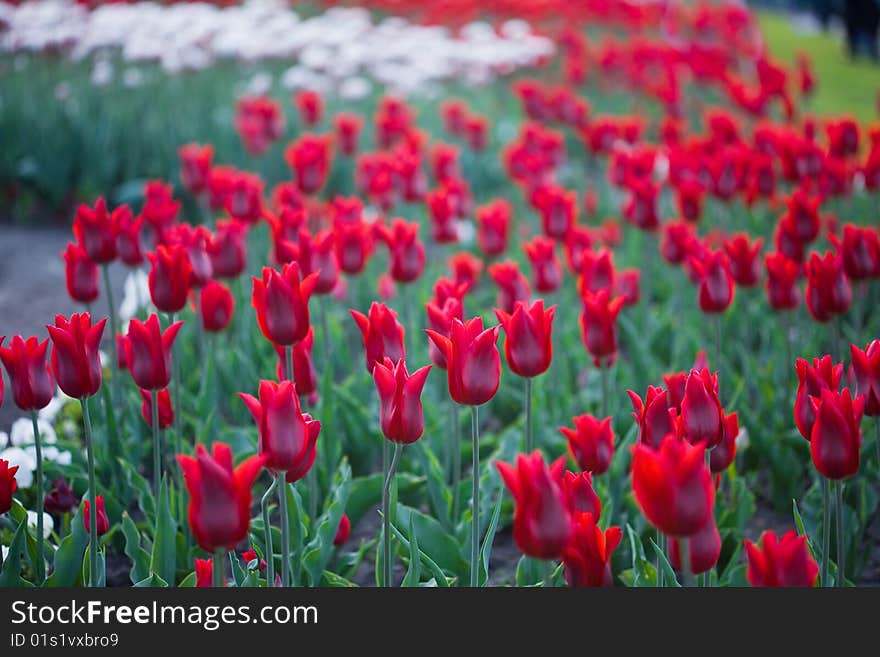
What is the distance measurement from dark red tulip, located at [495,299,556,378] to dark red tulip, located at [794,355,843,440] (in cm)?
49

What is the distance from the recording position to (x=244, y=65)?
8.23 metres

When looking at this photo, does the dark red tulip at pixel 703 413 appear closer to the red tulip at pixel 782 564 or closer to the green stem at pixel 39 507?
the red tulip at pixel 782 564

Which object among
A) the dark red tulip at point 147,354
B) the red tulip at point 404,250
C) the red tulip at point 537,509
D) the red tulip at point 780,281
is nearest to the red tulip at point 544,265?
the red tulip at point 404,250

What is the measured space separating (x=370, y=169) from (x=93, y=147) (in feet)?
8.13

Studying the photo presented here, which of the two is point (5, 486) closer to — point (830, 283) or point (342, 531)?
point (342, 531)

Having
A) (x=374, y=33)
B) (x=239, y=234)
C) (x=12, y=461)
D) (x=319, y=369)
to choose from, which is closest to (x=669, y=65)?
(x=374, y=33)

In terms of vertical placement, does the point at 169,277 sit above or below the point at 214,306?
above

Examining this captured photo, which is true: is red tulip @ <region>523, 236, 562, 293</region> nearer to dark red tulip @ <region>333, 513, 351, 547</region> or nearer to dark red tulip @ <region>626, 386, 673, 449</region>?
dark red tulip @ <region>333, 513, 351, 547</region>

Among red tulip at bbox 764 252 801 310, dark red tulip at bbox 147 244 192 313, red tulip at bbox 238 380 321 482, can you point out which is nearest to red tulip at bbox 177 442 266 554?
red tulip at bbox 238 380 321 482

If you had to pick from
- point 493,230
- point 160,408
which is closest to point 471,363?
point 160,408

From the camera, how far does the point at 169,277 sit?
7.04 ft

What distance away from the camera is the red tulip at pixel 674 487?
4.09 ft

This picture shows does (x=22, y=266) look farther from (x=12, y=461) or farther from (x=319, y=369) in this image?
(x=12, y=461)

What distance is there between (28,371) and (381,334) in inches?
28.0
